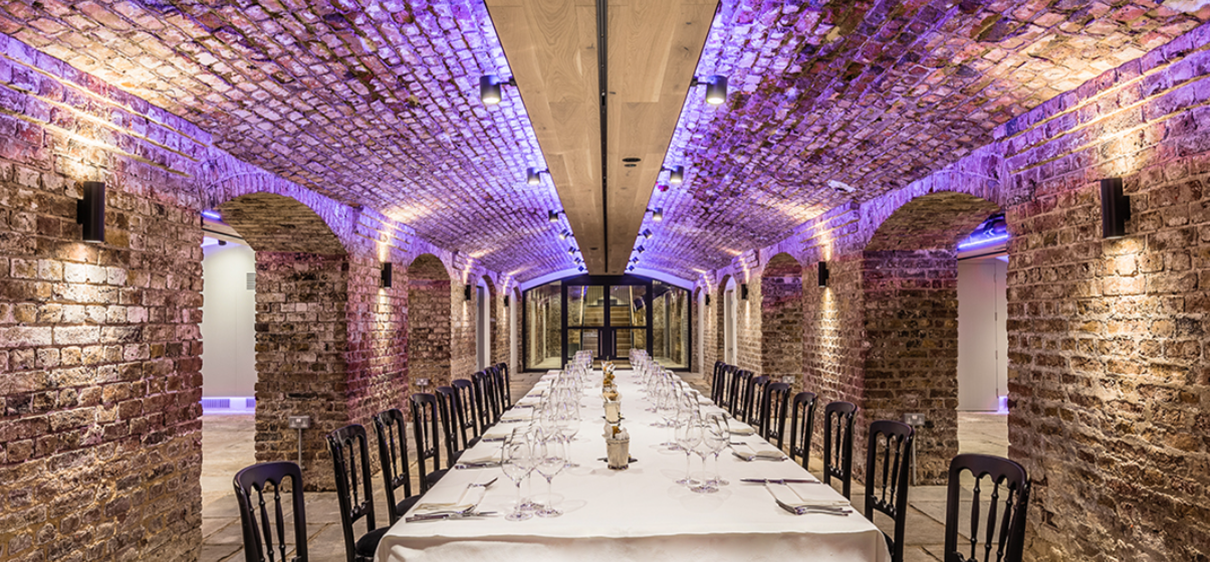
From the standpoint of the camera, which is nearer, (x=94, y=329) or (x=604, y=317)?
(x=94, y=329)

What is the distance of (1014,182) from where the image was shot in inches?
149

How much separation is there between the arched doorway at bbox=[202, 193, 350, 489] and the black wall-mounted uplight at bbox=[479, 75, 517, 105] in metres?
2.59

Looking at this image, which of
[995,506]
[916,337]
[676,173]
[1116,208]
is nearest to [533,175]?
[676,173]

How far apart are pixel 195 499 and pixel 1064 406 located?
4.58 meters

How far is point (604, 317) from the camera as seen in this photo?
18.6 meters

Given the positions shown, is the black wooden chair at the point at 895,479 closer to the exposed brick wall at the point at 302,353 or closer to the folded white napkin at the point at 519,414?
the folded white napkin at the point at 519,414

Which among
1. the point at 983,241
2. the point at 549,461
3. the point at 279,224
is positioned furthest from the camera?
the point at 983,241

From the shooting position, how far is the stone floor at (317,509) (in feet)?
14.0

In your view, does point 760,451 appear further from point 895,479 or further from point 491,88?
point 491,88

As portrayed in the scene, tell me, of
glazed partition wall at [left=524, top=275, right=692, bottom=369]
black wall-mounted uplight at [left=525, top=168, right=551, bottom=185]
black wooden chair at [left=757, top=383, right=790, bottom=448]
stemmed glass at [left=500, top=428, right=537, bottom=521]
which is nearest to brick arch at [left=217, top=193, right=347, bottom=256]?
black wall-mounted uplight at [left=525, top=168, right=551, bottom=185]

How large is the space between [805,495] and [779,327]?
7.69 meters

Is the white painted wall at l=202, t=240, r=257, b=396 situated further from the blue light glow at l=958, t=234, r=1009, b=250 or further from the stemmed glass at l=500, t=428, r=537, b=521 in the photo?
the blue light glow at l=958, t=234, r=1009, b=250

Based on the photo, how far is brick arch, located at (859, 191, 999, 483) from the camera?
6004mm

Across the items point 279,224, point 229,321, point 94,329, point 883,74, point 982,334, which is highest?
point 883,74
